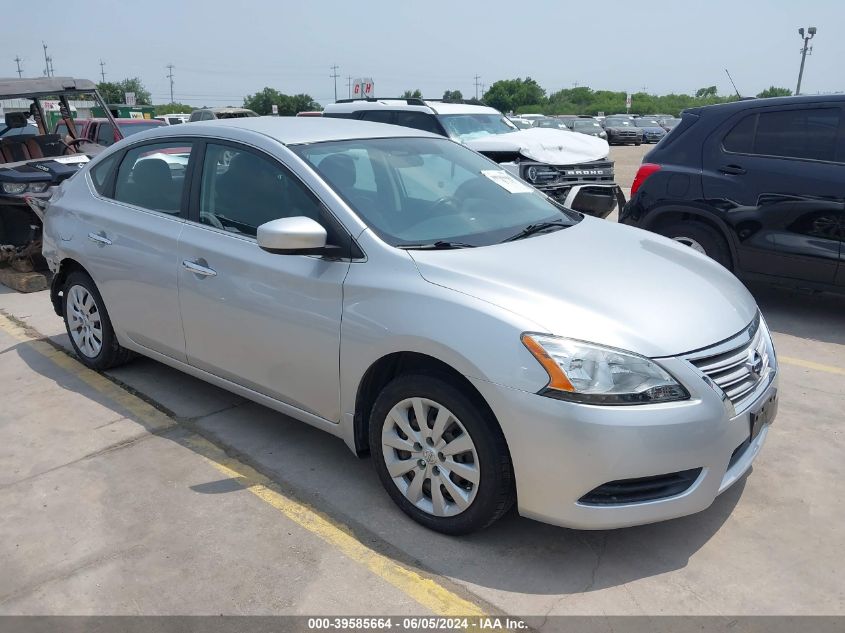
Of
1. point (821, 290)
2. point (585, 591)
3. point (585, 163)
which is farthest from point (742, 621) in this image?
point (585, 163)

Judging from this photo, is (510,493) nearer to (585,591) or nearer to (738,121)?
(585,591)

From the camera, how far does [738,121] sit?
6.32 meters

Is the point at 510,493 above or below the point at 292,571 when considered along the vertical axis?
above

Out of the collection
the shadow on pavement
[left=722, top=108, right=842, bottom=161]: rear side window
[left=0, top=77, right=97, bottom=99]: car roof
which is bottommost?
the shadow on pavement

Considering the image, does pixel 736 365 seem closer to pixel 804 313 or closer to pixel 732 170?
pixel 732 170

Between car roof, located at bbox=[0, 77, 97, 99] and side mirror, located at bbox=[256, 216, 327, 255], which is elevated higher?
car roof, located at bbox=[0, 77, 97, 99]

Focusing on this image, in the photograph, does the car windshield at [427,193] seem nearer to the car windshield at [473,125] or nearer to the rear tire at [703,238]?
the rear tire at [703,238]

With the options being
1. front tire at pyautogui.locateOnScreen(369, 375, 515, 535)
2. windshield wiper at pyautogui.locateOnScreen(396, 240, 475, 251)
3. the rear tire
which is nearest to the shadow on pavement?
the rear tire

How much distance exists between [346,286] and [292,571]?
121cm

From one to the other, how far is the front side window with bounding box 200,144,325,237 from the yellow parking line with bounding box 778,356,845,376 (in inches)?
138

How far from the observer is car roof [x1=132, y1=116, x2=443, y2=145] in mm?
4020

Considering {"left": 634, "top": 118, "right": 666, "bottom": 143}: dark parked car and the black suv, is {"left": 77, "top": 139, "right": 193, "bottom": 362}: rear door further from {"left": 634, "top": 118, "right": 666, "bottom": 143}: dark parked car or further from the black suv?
{"left": 634, "top": 118, "right": 666, "bottom": 143}: dark parked car

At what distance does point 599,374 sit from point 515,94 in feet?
348

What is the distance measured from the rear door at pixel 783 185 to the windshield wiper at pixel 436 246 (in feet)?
11.7
